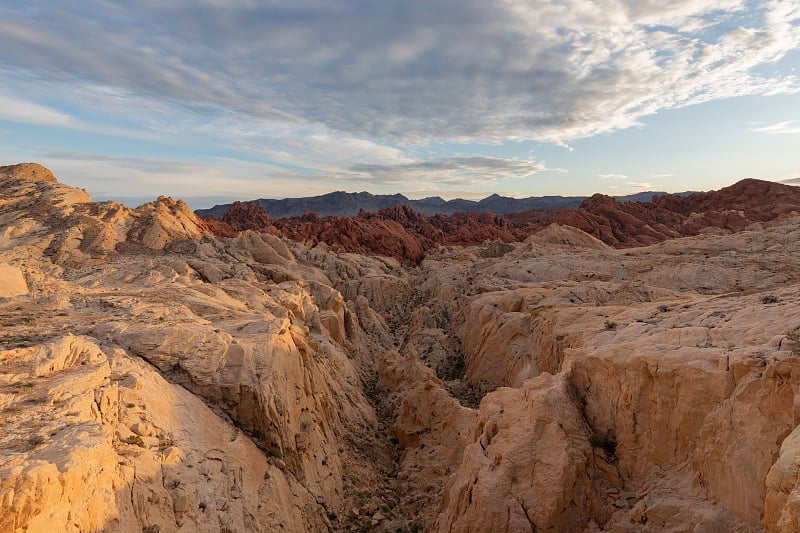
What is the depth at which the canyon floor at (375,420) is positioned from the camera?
17.4 ft

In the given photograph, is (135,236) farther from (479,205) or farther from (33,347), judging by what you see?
(479,205)

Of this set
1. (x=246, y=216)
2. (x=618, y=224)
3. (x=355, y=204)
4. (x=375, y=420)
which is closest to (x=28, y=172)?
(x=375, y=420)

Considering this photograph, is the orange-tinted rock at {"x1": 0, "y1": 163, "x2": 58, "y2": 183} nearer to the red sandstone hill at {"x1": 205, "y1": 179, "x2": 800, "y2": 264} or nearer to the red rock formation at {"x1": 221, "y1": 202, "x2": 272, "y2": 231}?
the red sandstone hill at {"x1": 205, "y1": 179, "x2": 800, "y2": 264}

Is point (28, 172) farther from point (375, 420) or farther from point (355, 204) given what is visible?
point (355, 204)

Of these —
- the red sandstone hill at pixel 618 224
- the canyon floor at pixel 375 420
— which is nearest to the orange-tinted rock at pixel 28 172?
the canyon floor at pixel 375 420

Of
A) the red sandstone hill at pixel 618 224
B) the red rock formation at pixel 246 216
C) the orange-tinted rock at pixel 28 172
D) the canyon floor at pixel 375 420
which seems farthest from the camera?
the red rock formation at pixel 246 216

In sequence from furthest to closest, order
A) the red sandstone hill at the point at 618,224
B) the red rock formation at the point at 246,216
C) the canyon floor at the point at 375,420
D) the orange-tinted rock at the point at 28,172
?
the red rock formation at the point at 246,216 < the red sandstone hill at the point at 618,224 < the orange-tinted rock at the point at 28,172 < the canyon floor at the point at 375,420

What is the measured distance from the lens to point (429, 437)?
1241 centimetres

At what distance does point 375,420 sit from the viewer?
14.3 m

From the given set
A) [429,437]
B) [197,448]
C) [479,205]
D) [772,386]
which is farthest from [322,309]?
[479,205]

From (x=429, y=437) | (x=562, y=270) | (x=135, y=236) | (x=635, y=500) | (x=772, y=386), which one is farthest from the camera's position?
(x=562, y=270)

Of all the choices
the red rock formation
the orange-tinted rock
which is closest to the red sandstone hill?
the orange-tinted rock

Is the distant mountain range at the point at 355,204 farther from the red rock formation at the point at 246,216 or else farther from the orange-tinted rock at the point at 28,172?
the orange-tinted rock at the point at 28,172

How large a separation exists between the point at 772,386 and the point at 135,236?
83.5 ft
